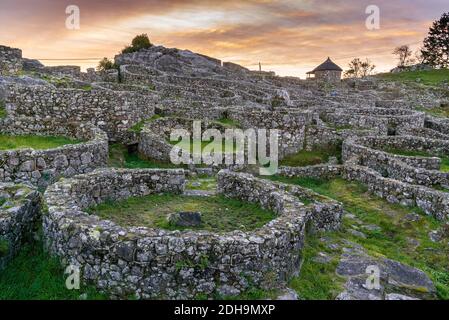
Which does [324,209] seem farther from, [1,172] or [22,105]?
[22,105]

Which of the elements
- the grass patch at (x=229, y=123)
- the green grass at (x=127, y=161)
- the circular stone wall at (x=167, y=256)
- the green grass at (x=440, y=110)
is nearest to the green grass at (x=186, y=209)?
the circular stone wall at (x=167, y=256)

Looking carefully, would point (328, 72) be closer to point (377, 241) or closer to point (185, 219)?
point (377, 241)

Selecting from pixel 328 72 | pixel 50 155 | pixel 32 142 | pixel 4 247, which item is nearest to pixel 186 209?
pixel 4 247

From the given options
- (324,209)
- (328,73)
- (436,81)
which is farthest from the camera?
(328,73)

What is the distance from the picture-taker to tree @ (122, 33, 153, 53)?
72688 millimetres

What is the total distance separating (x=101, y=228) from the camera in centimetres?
1023

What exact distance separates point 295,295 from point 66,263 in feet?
19.5

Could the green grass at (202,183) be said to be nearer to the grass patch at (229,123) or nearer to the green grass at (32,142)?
the green grass at (32,142)

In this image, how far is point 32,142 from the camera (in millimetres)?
20109

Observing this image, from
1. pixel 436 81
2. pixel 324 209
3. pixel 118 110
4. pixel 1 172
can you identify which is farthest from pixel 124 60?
pixel 436 81

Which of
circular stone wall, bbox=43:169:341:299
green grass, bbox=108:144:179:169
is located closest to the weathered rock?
circular stone wall, bbox=43:169:341:299

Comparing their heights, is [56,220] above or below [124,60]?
below
